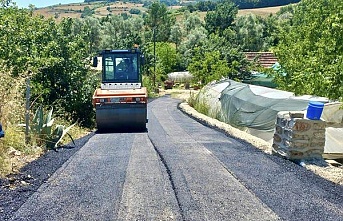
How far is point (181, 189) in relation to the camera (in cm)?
718

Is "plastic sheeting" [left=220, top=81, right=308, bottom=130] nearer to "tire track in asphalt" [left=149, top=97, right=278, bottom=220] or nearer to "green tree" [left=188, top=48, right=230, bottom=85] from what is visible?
"tire track in asphalt" [left=149, top=97, right=278, bottom=220]

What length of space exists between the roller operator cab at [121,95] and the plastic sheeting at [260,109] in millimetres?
4196

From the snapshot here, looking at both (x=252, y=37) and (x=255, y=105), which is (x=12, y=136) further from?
(x=252, y=37)

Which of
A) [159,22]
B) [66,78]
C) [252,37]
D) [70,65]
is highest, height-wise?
[159,22]

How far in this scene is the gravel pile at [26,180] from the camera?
638cm

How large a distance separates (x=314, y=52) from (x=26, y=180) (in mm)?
14485

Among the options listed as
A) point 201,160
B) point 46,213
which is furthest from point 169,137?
point 46,213

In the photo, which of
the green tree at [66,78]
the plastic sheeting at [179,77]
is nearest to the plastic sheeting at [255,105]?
the green tree at [66,78]

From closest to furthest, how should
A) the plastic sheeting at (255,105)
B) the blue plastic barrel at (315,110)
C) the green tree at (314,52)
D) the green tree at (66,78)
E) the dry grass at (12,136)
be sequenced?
1. the dry grass at (12,136)
2. the green tree at (314,52)
3. the blue plastic barrel at (315,110)
4. the plastic sheeting at (255,105)
5. the green tree at (66,78)

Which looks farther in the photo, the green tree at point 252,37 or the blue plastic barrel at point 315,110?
the green tree at point 252,37

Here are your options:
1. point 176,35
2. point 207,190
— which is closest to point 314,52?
point 207,190

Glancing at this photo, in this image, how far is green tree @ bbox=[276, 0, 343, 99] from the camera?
32.8 feet

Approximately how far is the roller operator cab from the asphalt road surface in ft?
14.7

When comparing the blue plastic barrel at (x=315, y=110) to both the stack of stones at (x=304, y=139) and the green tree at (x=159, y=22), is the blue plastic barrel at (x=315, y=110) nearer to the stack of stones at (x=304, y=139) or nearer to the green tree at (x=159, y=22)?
the stack of stones at (x=304, y=139)
